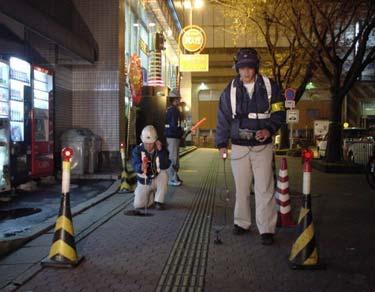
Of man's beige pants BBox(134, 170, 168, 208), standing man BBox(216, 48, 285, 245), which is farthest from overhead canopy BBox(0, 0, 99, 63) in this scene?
standing man BBox(216, 48, 285, 245)

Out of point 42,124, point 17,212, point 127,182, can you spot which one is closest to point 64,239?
point 17,212

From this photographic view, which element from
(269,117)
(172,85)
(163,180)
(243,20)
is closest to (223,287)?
(269,117)

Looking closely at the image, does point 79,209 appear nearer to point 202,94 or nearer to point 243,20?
point 243,20

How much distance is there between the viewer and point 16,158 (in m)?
9.81

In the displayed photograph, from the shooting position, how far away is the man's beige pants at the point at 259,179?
20.0 feet

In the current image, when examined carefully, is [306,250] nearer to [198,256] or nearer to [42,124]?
[198,256]

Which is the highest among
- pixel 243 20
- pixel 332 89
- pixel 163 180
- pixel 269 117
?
pixel 243 20

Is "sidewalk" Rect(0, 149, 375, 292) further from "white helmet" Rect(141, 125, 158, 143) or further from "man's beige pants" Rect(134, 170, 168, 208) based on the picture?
"white helmet" Rect(141, 125, 158, 143)

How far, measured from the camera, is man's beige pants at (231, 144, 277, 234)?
6.11 m

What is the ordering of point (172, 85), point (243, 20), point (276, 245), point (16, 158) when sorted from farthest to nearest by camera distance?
point (172, 85)
point (243, 20)
point (16, 158)
point (276, 245)

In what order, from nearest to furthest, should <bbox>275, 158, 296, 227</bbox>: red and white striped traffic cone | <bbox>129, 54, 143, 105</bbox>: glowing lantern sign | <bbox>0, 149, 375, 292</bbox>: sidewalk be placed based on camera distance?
<bbox>0, 149, 375, 292</bbox>: sidewalk → <bbox>275, 158, 296, 227</bbox>: red and white striped traffic cone → <bbox>129, 54, 143, 105</bbox>: glowing lantern sign

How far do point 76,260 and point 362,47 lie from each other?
1423 cm

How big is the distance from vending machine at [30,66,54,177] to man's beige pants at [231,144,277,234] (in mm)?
5606

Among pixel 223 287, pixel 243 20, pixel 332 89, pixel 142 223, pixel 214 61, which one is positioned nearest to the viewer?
pixel 223 287
